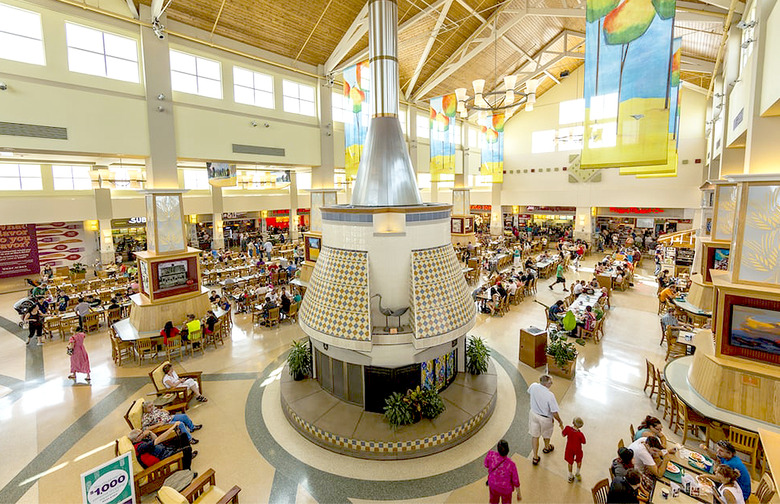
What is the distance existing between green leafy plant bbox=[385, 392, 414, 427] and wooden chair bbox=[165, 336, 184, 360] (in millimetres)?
→ 7284

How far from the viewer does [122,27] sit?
39.9 ft

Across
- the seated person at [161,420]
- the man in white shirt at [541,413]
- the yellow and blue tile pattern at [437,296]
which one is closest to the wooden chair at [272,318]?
the seated person at [161,420]

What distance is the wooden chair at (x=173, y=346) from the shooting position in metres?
10.5

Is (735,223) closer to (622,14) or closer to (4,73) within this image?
(622,14)

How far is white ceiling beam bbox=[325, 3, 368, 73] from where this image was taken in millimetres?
15539

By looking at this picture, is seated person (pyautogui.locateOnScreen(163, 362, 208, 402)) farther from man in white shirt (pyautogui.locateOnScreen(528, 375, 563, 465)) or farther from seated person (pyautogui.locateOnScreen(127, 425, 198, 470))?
man in white shirt (pyautogui.locateOnScreen(528, 375, 563, 465))

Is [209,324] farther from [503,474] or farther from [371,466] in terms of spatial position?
[503,474]

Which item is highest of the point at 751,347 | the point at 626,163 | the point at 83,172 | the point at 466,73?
the point at 466,73

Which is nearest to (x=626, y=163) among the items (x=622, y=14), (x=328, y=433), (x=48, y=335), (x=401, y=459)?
(x=622, y=14)

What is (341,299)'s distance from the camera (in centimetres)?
752

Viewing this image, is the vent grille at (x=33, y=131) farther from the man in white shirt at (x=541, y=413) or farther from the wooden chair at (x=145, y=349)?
the man in white shirt at (x=541, y=413)

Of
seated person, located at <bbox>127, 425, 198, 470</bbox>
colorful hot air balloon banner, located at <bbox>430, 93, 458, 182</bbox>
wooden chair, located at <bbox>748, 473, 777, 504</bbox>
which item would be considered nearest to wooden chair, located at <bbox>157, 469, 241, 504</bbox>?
seated person, located at <bbox>127, 425, 198, 470</bbox>

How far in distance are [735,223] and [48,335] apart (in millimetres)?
19684

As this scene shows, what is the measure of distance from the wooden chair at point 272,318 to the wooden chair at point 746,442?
12500 millimetres
